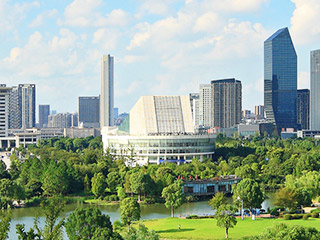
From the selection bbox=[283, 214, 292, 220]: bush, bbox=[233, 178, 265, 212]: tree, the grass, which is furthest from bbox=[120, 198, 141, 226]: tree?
bbox=[283, 214, 292, 220]: bush

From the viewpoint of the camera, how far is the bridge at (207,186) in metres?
64.0

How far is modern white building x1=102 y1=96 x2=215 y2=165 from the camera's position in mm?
93688

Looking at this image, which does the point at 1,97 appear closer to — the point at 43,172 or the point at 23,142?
the point at 23,142

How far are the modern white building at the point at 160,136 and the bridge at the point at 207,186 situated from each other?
24.4 meters

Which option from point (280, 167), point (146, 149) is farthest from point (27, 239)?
point (146, 149)

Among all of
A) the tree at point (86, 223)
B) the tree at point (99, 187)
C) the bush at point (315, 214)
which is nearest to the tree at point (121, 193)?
the tree at point (99, 187)

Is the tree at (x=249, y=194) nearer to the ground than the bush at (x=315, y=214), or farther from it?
farther from it

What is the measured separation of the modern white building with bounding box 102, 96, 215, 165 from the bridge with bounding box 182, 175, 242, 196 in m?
24.4

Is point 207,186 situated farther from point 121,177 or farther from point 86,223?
point 86,223

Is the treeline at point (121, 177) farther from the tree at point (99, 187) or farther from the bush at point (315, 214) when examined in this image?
the bush at point (315, 214)

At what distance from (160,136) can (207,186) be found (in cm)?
2875

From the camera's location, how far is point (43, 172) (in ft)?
214

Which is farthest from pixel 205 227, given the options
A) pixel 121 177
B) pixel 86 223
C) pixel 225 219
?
pixel 121 177

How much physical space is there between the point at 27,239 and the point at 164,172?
38.5 metres
